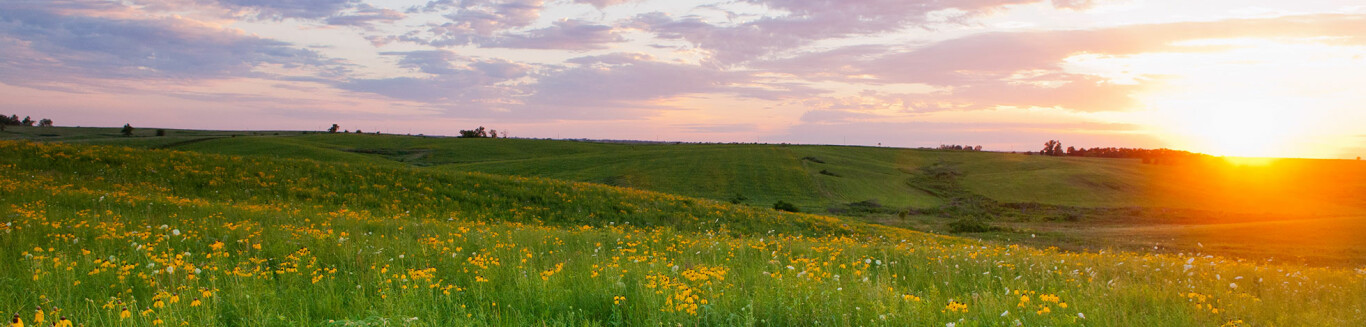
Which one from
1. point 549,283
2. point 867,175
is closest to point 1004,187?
point 867,175

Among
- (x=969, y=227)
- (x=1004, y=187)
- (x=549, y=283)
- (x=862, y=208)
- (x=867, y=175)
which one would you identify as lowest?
(x=862, y=208)

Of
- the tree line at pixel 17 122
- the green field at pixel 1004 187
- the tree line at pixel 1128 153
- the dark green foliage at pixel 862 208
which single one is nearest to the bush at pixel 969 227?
the green field at pixel 1004 187

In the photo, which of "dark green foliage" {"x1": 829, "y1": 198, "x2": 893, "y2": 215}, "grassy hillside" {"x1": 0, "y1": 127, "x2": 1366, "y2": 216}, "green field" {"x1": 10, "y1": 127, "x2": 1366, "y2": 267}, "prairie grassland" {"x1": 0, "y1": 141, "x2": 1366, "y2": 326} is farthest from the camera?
"grassy hillside" {"x1": 0, "y1": 127, "x2": 1366, "y2": 216}

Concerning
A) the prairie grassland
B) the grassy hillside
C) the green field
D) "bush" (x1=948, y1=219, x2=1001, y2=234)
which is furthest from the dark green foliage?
the prairie grassland

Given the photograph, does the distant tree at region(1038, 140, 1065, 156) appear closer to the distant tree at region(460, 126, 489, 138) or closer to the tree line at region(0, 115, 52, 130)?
the distant tree at region(460, 126, 489, 138)

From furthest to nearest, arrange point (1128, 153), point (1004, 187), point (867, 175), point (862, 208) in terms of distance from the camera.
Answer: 1. point (1128, 153)
2. point (867, 175)
3. point (1004, 187)
4. point (862, 208)

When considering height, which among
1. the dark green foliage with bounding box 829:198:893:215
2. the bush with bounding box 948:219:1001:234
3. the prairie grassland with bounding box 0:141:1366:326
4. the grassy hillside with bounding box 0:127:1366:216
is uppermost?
the prairie grassland with bounding box 0:141:1366:326

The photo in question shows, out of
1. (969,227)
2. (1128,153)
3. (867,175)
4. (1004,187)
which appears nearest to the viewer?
(969,227)

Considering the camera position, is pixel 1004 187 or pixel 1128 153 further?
pixel 1128 153

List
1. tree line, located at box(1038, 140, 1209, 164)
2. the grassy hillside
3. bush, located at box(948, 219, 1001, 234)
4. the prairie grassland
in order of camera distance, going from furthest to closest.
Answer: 1. tree line, located at box(1038, 140, 1209, 164)
2. the grassy hillside
3. bush, located at box(948, 219, 1001, 234)
4. the prairie grassland

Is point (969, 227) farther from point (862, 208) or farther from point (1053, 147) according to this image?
point (1053, 147)

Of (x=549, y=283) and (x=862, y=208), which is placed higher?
(x=549, y=283)

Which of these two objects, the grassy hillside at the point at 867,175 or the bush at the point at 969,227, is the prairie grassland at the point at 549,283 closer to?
the bush at the point at 969,227

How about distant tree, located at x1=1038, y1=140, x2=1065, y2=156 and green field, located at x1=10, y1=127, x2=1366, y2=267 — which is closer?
green field, located at x1=10, y1=127, x2=1366, y2=267
